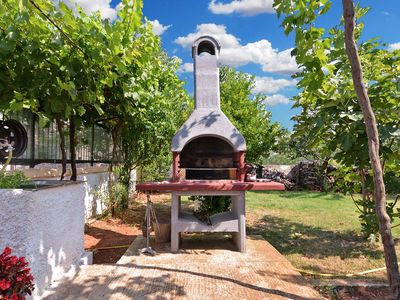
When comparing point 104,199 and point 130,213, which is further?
point 130,213

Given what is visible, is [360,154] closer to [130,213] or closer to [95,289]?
[95,289]

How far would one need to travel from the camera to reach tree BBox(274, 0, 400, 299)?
253 centimetres

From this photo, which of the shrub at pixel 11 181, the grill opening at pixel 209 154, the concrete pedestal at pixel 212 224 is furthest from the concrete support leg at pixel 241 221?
the shrub at pixel 11 181

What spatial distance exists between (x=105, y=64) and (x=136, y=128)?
5.64 m

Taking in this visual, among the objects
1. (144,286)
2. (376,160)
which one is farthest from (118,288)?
(376,160)

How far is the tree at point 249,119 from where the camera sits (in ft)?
29.7

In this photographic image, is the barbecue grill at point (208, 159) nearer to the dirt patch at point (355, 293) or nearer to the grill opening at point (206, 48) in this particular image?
the grill opening at point (206, 48)

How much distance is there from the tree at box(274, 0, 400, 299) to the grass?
66.9 inches

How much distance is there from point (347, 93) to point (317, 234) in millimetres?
3782

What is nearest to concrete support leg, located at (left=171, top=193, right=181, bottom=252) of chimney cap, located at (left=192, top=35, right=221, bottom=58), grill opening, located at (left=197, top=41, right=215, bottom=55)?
chimney cap, located at (left=192, top=35, right=221, bottom=58)

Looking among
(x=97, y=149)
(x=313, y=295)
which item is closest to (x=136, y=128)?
(x=97, y=149)

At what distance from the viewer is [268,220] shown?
877cm

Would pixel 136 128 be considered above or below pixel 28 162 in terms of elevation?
above

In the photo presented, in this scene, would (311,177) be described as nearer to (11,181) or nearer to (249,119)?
(249,119)
